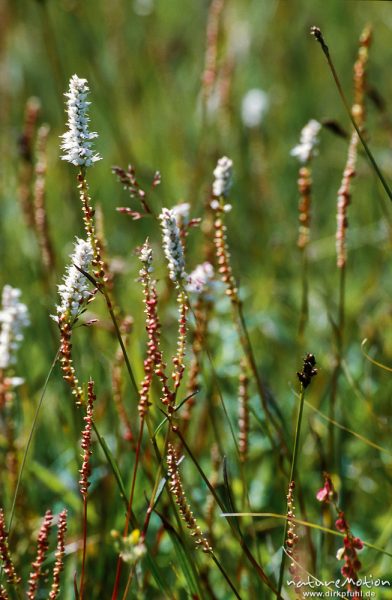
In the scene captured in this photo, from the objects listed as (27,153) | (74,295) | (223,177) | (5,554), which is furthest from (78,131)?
(27,153)

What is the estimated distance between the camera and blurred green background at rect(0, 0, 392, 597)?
2.12m

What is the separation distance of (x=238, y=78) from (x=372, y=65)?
0.73 m

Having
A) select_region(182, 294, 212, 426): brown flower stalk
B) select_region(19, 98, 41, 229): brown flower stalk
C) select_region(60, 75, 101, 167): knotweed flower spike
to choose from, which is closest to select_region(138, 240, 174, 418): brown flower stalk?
select_region(60, 75, 101, 167): knotweed flower spike

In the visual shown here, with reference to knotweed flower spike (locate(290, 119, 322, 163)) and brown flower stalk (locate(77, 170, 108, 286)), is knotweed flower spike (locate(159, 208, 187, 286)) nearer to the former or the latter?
brown flower stalk (locate(77, 170, 108, 286))

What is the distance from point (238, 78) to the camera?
4.44 m

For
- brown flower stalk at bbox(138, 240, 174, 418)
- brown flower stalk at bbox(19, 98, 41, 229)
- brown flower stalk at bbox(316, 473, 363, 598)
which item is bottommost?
brown flower stalk at bbox(316, 473, 363, 598)

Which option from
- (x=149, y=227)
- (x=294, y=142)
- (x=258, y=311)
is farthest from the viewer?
(x=294, y=142)

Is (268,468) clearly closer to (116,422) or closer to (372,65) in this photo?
(116,422)

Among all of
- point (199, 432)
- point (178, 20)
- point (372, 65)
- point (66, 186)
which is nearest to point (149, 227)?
point (66, 186)

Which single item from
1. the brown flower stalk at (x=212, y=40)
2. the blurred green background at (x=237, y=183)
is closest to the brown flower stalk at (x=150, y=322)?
the blurred green background at (x=237, y=183)

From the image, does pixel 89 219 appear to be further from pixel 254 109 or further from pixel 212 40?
pixel 254 109

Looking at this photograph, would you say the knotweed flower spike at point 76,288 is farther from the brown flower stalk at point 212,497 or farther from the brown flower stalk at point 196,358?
the brown flower stalk at point 212,497

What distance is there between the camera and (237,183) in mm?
3666

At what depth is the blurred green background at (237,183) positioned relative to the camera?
2.12 metres
